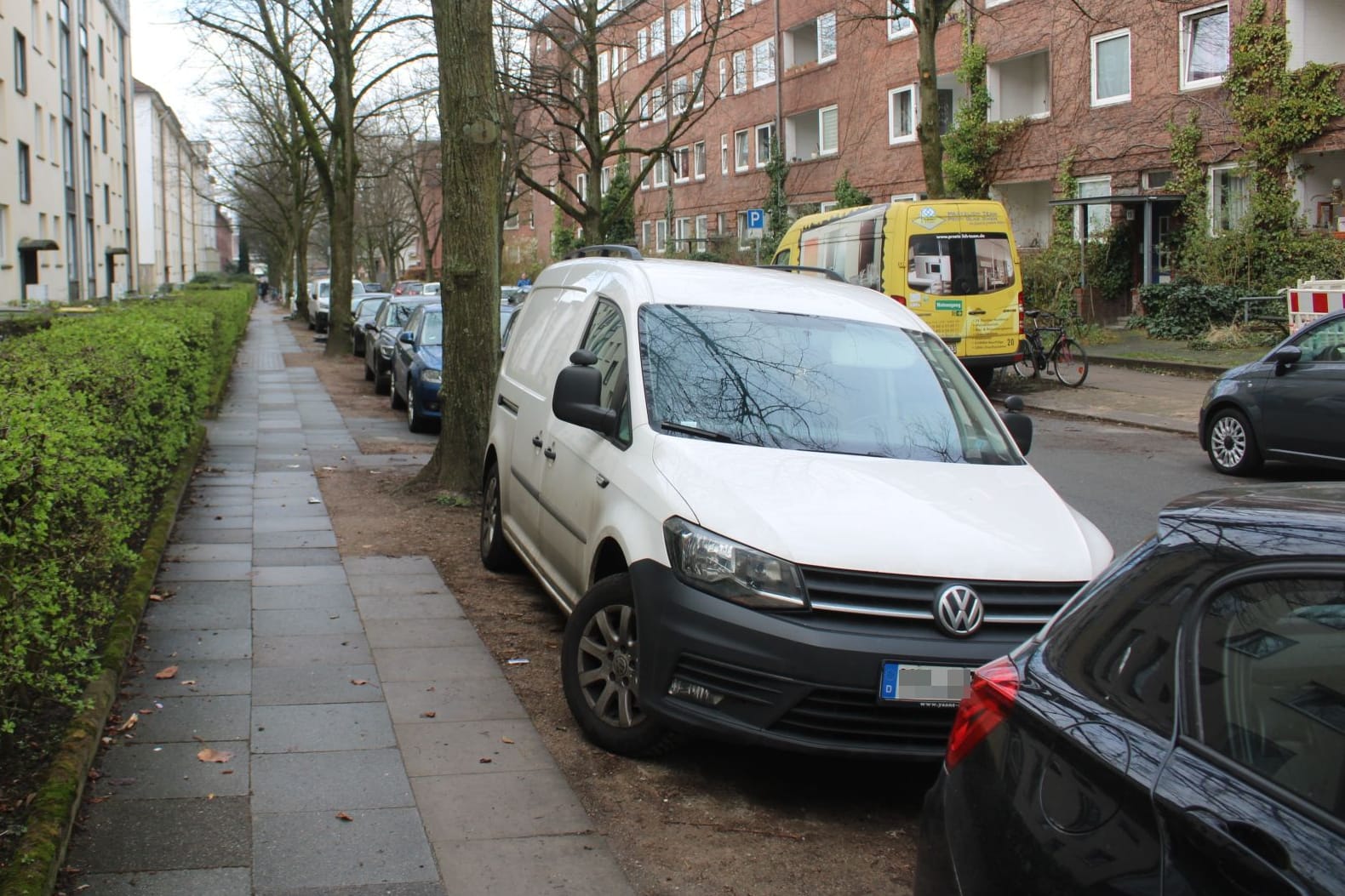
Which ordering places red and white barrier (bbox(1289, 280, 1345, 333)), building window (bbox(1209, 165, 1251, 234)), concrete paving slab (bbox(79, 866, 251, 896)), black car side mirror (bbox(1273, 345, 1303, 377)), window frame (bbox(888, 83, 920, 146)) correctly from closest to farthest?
1. concrete paving slab (bbox(79, 866, 251, 896))
2. black car side mirror (bbox(1273, 345, 1303, 377))
3. red and white barrier (bbox(1289, 280, 1345, 333))
4. building window (bbox(1209, 165, 1251, 234))
5. window frame (bbox(888, 83, 920, 146))

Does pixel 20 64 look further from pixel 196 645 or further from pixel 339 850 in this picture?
pixel 339 850

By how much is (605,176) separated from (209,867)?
61892mm

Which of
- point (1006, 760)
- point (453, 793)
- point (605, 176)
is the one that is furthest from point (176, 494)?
point (605, 176)

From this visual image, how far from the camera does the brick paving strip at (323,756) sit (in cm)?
410

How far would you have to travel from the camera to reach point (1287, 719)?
6.95 ft

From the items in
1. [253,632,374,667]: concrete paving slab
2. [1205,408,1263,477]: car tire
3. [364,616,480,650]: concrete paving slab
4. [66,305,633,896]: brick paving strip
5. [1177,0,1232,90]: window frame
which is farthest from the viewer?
[1177,0,1232,90]: window frame

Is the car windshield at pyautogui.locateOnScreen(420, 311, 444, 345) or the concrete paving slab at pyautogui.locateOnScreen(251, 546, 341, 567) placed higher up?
the car windshield at pyautogui.locateOnScreen(420, 311, 444, 345)

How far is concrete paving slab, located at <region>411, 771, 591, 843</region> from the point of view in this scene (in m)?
4.46

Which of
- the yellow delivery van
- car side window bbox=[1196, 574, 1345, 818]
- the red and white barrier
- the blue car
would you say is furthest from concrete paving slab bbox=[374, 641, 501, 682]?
the red and white barrier

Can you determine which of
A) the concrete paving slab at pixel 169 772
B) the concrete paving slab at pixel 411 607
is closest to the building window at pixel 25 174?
the concrete paving slab at pixel 411 607

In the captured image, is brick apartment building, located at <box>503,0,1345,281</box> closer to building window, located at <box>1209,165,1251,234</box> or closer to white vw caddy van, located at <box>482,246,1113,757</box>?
building window, located at <box>1209,165,1251,234</box>

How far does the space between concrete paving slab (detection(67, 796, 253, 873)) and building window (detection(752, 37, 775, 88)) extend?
141ft

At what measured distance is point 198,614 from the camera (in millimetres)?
7020

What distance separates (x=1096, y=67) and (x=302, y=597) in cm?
2654
